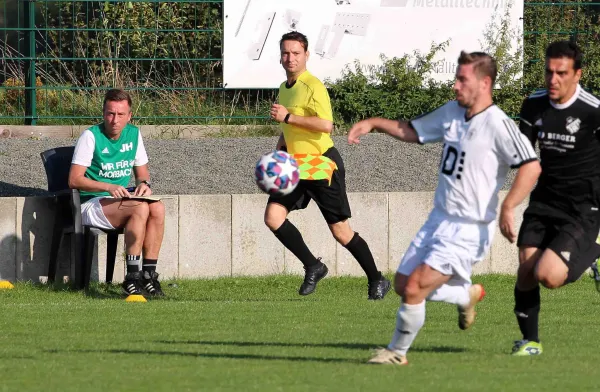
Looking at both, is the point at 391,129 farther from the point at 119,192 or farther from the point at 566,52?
the point at 119,192

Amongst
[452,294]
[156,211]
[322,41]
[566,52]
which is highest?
[322,41]

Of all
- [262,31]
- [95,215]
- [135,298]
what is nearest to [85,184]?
[95,215]

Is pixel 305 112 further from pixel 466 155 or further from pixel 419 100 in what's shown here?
pixel 419 100

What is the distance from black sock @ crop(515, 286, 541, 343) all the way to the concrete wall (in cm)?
548

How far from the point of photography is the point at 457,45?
1723 cm

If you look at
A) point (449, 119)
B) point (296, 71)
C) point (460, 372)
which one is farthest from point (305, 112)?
point (460, 372)

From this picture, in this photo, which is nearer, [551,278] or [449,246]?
[449,246]

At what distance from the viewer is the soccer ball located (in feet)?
29.1

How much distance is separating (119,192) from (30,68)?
5.36 metres

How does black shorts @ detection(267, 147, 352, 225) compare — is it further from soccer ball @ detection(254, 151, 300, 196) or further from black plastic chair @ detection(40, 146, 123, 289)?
black plastic chair @ detection(40, 146, 123, 289)

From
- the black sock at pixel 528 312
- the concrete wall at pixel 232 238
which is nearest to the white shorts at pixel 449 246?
the black sock at pixel 528 312

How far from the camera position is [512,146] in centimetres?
709

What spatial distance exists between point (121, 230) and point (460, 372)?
564 centimetres

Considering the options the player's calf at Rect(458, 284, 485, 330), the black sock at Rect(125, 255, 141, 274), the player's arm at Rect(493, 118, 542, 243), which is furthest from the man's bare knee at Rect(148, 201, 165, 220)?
the player's arm at Rect(493, 118, 542, 243)
